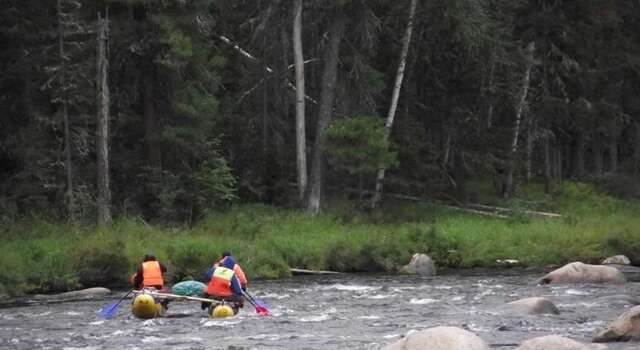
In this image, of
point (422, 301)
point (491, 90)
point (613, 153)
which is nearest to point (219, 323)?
point (422, 301)

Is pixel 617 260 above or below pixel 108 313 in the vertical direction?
above

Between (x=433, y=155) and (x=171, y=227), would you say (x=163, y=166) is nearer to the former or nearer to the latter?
(x=171, y=227)

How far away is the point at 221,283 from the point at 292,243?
9394 millimetres

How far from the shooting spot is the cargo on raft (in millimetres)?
18391

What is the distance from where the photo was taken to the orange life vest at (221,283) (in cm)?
1902

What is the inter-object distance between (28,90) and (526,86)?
20.4 m

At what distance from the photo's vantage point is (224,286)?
19.0 metres

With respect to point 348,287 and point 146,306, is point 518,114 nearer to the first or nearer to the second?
point 348,287

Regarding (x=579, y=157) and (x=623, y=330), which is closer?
(x=623, y=330)

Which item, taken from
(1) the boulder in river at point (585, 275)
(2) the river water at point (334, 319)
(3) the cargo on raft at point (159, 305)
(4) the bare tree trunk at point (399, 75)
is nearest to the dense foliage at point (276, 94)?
(4) the bare tree trunk at point (399, 75)

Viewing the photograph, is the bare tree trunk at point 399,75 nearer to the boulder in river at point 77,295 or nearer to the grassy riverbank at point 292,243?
the grassy riverbank at point 292,243

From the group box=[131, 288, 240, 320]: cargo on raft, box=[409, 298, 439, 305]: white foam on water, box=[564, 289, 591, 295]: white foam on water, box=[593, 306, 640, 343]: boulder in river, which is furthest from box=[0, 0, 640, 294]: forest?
box=[593, 306, 640, 343]: boulder in river

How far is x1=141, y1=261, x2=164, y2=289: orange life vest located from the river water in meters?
0.67

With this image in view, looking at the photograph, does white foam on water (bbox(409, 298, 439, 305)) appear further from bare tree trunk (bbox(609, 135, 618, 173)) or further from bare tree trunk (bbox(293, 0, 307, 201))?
bare tree trunk (bbox(609, 135, 618, 173))
